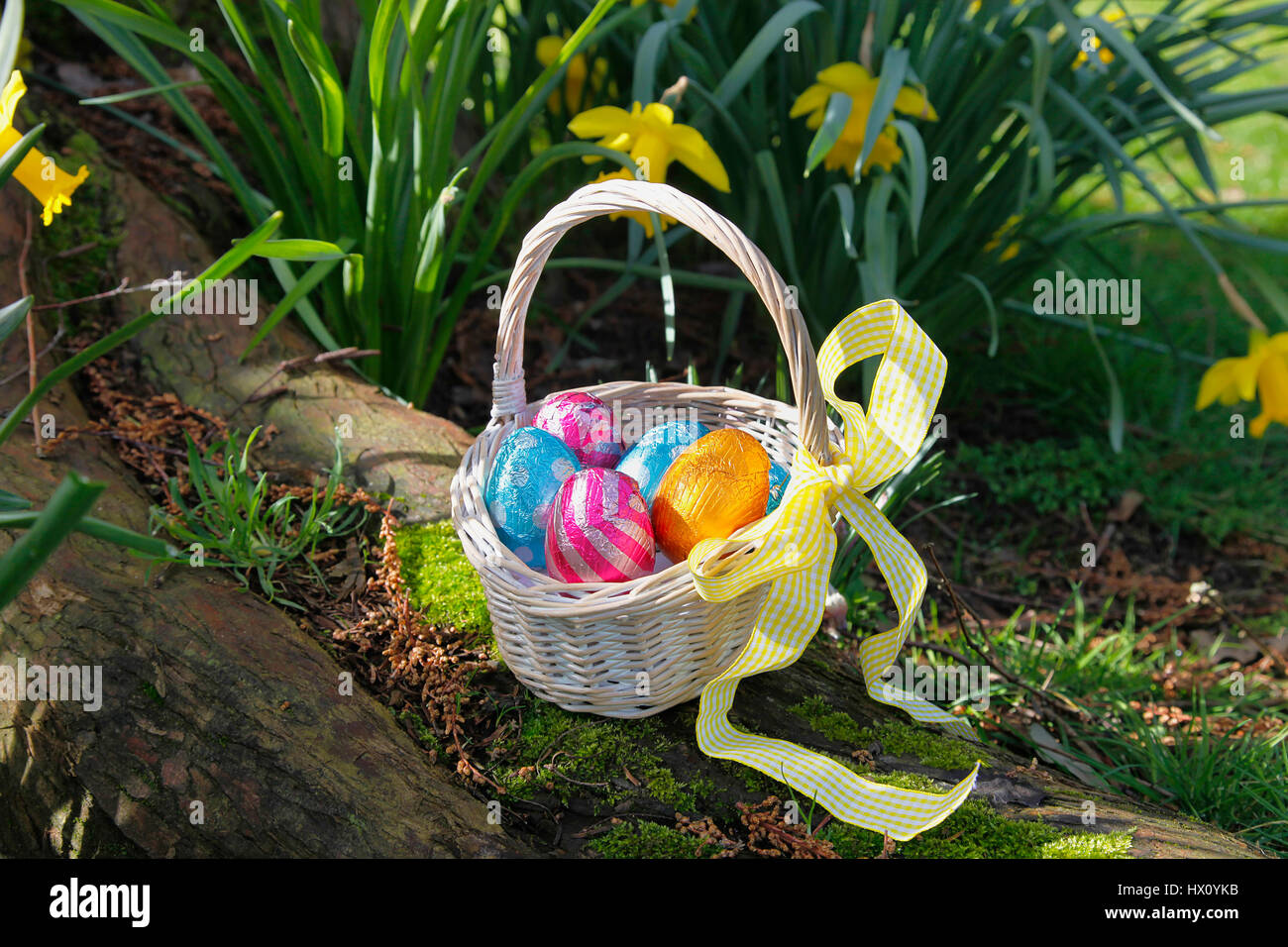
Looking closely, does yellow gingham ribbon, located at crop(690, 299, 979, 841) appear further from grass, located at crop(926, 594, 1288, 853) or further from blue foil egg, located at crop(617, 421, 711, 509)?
grass, located at crop(926, 594, 1288, 853)

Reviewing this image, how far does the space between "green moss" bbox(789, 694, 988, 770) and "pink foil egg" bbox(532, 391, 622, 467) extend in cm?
49

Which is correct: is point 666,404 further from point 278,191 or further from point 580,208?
point 278,191

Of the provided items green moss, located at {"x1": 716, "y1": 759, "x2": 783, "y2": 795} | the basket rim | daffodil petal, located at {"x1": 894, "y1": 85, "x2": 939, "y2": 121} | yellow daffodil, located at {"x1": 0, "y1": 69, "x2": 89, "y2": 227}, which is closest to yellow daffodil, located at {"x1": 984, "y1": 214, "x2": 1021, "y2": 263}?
daffodil petal, located at {"x1": 894, "y1": 85, "x2": 939, "y2": 121}

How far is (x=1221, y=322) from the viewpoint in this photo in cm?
287

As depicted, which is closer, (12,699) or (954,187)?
(12,699)

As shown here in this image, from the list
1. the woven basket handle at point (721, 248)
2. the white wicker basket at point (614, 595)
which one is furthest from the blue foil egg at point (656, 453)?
the woven basket handle at point (721, 248)

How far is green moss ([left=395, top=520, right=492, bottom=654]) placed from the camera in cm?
151

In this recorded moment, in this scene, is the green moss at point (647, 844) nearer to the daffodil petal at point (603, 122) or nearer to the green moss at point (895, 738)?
the green moss at point (895, 738)

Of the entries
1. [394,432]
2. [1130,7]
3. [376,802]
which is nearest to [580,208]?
[394,432]

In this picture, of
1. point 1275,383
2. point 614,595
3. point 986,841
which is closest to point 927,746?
point 986,841

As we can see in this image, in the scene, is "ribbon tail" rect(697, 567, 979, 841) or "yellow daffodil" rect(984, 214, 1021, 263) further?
"yellow daffodil" rect(984, 214, 1021, 263)

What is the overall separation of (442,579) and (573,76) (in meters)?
1.37
